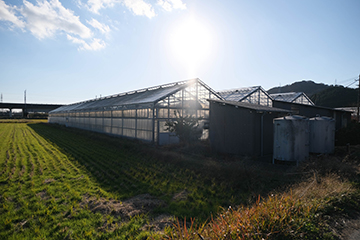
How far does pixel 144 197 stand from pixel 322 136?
11.0 meters

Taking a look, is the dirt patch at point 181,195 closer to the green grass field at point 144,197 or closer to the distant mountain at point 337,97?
the green grass field at point 144,197

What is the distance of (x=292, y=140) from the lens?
35.7ft

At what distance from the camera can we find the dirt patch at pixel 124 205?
18.9ft

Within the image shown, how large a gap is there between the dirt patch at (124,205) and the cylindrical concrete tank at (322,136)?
10.5m

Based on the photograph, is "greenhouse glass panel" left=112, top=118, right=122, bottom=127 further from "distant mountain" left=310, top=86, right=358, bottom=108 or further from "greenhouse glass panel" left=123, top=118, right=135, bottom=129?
"distant mountain" left=310, top=86, right=358, bottom=108

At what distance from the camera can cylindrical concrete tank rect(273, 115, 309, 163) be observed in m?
10.8

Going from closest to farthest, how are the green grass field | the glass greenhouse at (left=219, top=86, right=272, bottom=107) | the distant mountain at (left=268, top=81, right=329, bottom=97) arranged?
the green grass field, the glass greenhouse at (left=219, top=86, right=272, bottom=107), the distant mountain at (left=268, top=81, right=329, bottom=97)

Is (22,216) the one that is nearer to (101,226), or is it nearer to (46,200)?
(46,200)

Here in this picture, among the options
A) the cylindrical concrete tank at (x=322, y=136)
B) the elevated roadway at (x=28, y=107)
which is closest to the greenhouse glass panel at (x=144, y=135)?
the cylindrical concrete tank at (x=322, y=136)

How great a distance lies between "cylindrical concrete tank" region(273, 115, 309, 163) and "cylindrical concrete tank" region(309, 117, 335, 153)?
204 cm

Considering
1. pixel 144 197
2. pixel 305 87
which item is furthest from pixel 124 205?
pixel 305 87

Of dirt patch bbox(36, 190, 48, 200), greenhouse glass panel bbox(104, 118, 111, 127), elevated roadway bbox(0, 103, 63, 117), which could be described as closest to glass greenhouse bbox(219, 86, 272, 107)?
greenhouse glass panel bbox(104, 118, 111, 127)

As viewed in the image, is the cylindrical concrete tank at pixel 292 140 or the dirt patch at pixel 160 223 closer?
the dirt patch at pixel 160 223

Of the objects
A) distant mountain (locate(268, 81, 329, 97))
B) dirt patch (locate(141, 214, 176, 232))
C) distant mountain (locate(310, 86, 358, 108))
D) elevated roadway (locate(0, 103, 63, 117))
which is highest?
distant mountain (locate(268, 81, 329, 97))
